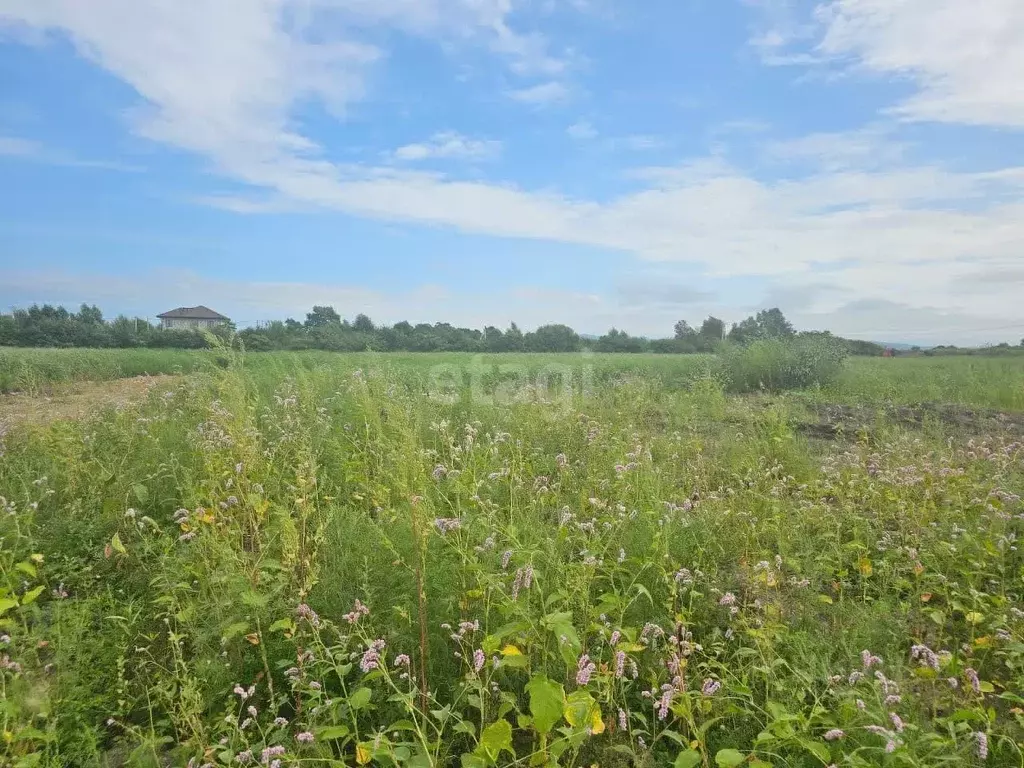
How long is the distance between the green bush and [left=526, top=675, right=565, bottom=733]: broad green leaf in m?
13.6

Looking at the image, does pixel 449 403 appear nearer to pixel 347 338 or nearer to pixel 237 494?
pixel 237 494

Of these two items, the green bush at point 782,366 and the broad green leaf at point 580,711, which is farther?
the green bush at point 782,366

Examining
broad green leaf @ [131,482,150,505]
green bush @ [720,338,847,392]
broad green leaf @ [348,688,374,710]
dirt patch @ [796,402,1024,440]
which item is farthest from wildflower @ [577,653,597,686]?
green bush @ [720,338,847,392]

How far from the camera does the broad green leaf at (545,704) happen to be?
1.83 m

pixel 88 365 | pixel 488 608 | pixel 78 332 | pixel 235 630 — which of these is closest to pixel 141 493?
pixel 235 630

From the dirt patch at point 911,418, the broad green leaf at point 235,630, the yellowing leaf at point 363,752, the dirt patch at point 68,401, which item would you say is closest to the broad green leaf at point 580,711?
the yellowing leaf at point 363,752

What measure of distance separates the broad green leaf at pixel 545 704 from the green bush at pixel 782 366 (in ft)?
44.8

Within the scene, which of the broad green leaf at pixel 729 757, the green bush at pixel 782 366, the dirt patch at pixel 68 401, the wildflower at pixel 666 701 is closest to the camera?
the broad green leaf at pixel 729 757

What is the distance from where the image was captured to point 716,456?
20.6 feet

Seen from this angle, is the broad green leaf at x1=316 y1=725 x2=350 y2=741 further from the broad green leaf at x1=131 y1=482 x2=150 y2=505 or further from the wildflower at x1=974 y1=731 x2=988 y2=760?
the broad green leaf at x1=131 y1=482 x2=150 y2=505

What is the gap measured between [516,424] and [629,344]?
1033 inches

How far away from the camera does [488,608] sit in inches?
98.0

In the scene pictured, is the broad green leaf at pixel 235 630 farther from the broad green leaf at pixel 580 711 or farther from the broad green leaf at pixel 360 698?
the broad green leaf at pixel 580 711

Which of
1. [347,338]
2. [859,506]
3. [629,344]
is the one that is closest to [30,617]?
[859,506]
